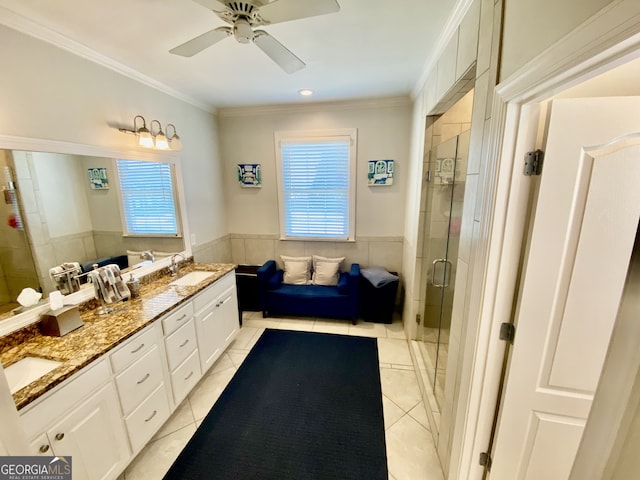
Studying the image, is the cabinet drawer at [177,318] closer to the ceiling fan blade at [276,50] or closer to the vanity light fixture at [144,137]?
the vanity light fixture at [144,137]

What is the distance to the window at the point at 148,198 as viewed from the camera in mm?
2168

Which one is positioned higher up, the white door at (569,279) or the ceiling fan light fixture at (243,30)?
the ceiling fan light fixture at (243,30)

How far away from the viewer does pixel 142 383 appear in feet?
5.31

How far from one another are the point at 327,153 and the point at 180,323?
251 cm

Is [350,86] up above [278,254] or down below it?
above

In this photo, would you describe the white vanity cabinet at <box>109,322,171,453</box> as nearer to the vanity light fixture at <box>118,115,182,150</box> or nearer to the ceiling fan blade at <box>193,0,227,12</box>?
the vanity light fixture at <box>118,115,182,150</box>

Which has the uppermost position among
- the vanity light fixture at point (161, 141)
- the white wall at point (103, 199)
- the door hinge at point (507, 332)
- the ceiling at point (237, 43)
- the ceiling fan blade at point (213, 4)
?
the ceiling at point (237, 43)

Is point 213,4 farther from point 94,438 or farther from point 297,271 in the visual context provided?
point 297,271

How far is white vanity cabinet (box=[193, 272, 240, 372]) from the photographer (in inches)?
86.7

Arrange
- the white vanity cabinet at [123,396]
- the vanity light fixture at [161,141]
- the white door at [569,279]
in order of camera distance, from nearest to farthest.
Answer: the white door at [569,279] → the white vanity cabinet at [123,396] → the vanity light fixture at [161,141]

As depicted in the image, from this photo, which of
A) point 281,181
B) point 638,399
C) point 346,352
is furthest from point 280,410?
point 281,181

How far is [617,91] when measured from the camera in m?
1.02

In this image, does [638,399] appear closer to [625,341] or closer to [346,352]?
[625,341]

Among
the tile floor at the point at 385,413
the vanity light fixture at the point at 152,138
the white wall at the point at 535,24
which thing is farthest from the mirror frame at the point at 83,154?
the white wall at the point at 535,24
